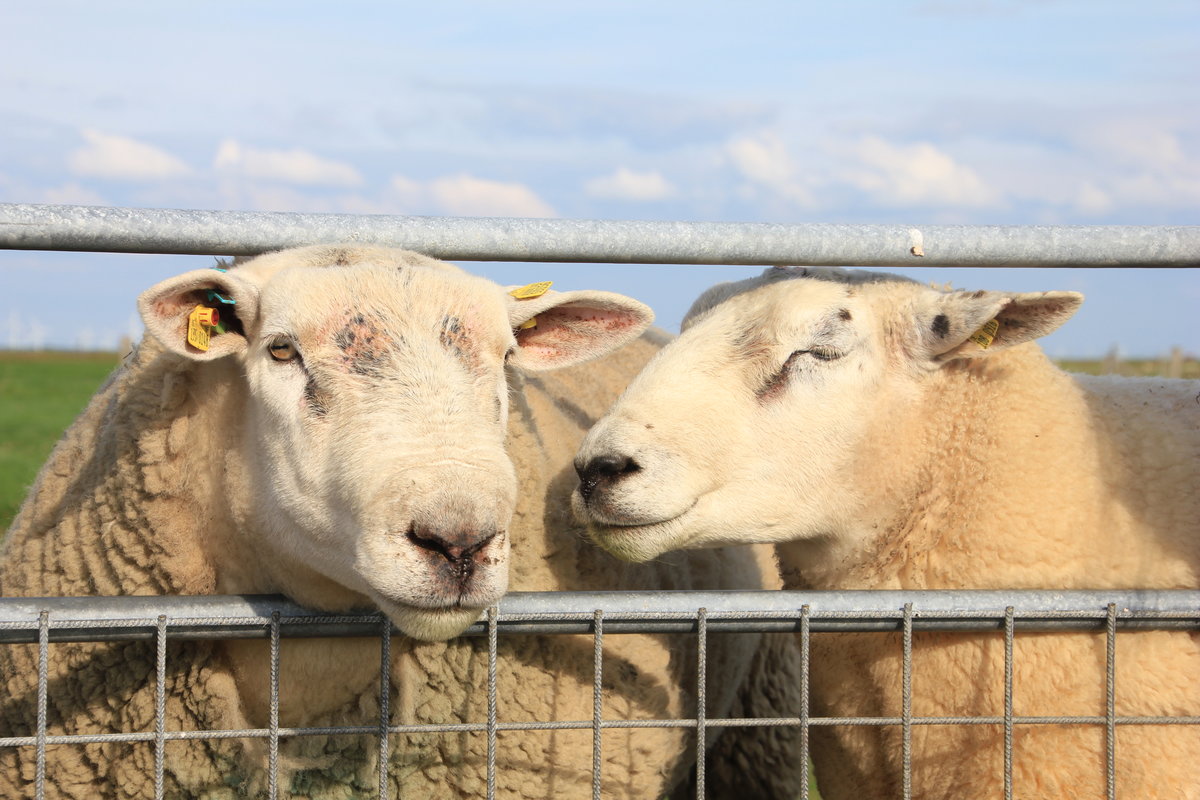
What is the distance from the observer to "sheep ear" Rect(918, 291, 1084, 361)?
299 centimetres

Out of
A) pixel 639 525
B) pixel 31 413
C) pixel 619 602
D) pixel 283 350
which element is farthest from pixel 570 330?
pixel 31 413

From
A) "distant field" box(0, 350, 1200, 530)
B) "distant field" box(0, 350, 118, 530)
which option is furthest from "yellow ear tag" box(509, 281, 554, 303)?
"distant field" box(0, 350, 1200, 530)

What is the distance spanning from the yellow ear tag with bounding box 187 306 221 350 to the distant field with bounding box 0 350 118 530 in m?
5.72

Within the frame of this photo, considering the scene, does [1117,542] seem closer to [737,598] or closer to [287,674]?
[737,598]

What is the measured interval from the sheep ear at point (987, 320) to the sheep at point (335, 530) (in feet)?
2.79

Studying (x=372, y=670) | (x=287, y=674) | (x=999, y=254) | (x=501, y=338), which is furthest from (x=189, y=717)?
(x=999, y=254)

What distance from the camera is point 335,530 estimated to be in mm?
2574

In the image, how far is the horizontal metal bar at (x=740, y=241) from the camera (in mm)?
2787

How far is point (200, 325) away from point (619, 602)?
51.7 inches

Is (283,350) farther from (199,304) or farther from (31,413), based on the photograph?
(31,413)

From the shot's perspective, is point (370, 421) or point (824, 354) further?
point (824, 354)

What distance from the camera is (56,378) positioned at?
32.5m

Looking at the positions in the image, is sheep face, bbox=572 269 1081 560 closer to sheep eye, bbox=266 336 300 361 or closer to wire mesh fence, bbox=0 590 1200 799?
wire mesh fence, bbox=0 590 1200 799

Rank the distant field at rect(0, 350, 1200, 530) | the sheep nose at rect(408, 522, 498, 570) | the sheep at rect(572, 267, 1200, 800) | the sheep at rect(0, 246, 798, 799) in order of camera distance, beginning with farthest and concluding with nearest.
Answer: the distant field at rect(0, 350, 1200, 530) < the sheep at rect(572, 267, 1200, 800) < the sheep at rect(0, 246, 798, 799) < the sheep nose at rect(408, 522, 498, 570)
